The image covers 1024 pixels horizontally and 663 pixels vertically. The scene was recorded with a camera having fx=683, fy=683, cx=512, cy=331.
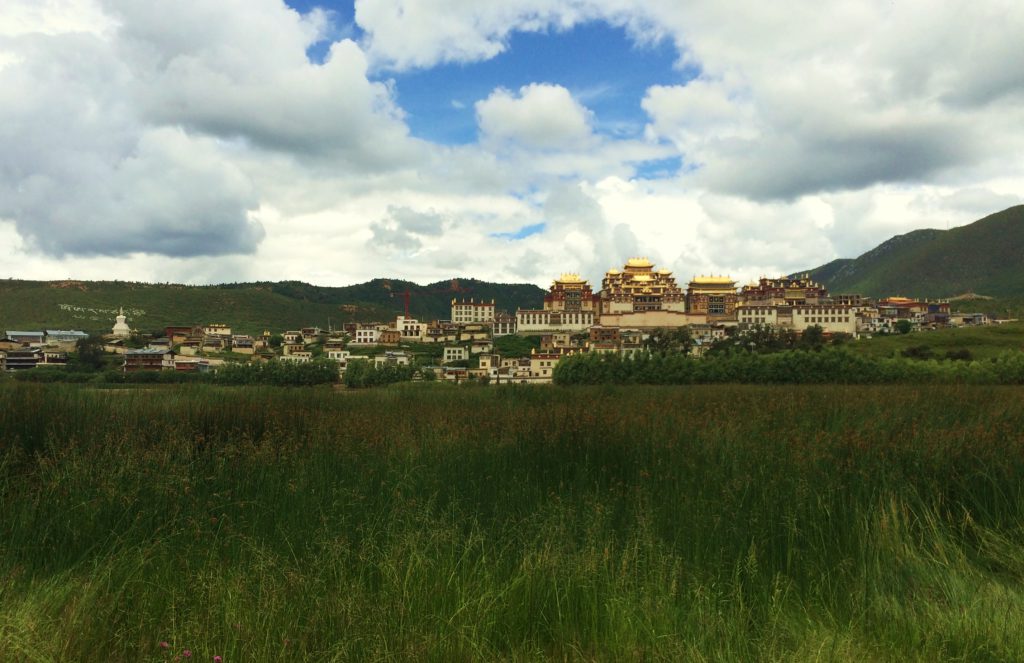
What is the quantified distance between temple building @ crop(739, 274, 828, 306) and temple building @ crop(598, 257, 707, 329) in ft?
32.5

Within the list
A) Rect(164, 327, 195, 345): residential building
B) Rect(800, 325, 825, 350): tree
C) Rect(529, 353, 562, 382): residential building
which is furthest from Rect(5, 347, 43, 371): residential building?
Rect(800, 325, 825, 350): tree

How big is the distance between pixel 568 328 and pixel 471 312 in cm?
2007

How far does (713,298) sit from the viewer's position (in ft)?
341

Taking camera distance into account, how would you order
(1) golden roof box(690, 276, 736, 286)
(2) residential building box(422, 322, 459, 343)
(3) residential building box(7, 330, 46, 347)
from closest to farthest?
(3) residential building box(7, 330, 46, 347) < (2) residential building box(422, 322, 459, 343) < (1) golden roof box(690, 276, 736, 286)

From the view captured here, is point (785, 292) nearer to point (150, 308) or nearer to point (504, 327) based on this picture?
point (504, 327)

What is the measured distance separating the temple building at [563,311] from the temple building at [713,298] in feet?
50.1

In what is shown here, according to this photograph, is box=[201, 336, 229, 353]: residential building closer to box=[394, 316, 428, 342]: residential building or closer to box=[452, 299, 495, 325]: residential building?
box=[394, 316, 428, 342]: residential building

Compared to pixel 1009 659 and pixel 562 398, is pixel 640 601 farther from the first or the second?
pixel 562 398

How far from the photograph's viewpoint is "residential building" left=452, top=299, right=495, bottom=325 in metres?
112

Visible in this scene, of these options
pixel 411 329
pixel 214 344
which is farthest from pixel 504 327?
pixel 214 344

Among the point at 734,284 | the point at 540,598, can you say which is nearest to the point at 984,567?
the point at 540,598

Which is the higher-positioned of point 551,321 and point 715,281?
point 715,281

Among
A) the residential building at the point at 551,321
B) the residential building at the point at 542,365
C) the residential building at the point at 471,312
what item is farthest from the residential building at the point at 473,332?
the residential building at the point at 542,365

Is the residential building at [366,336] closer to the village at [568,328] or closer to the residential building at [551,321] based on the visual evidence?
the village at [568,328]
